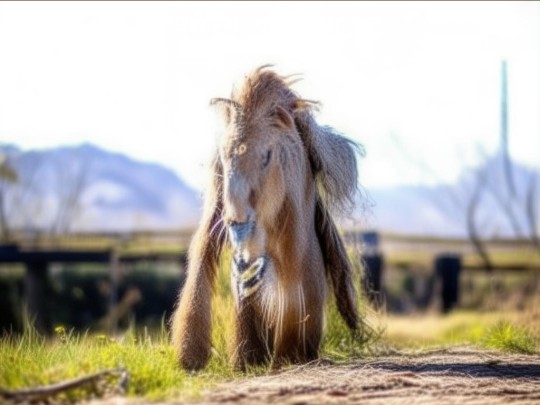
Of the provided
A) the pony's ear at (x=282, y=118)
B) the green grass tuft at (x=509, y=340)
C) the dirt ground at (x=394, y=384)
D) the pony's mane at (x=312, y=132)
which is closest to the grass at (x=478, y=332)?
the green grass tuft at (x=509, y=340)

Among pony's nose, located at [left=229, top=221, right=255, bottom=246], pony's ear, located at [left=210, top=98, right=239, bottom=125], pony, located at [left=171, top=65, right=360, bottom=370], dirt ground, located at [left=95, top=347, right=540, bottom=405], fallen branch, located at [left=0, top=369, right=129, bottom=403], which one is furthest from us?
pony's ear, located at [left=210, top=98, right=239, bottom=125]

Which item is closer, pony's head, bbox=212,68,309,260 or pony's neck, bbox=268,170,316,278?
pony's head, bbox=212,68,309,260

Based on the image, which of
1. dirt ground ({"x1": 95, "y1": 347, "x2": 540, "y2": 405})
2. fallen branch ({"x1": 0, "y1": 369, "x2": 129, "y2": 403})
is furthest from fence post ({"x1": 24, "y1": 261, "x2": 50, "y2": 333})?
fallen branch ({"x1": 0, "y1": 369, "x2": 129, "y2": 403})

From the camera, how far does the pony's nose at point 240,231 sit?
524cm

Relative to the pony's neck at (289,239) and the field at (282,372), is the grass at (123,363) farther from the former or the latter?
the pony's neck at (289,239)

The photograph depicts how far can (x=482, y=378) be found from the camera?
18.2ft

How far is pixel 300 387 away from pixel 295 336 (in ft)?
4.54

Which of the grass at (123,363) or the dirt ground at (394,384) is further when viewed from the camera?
the dirt ground at (394,384)

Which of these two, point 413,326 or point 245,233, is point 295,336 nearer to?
point 245,233

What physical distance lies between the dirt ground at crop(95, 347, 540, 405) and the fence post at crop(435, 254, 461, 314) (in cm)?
1298

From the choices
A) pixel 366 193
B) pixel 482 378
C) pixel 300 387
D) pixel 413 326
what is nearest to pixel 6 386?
pixel 300 387

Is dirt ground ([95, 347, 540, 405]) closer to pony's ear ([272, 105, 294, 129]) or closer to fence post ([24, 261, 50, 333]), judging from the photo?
pony's ear ([272, 105, 294, 129])

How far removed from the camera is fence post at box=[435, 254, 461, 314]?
19.4m

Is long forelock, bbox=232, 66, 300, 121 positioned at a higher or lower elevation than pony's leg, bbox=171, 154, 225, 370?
higher
